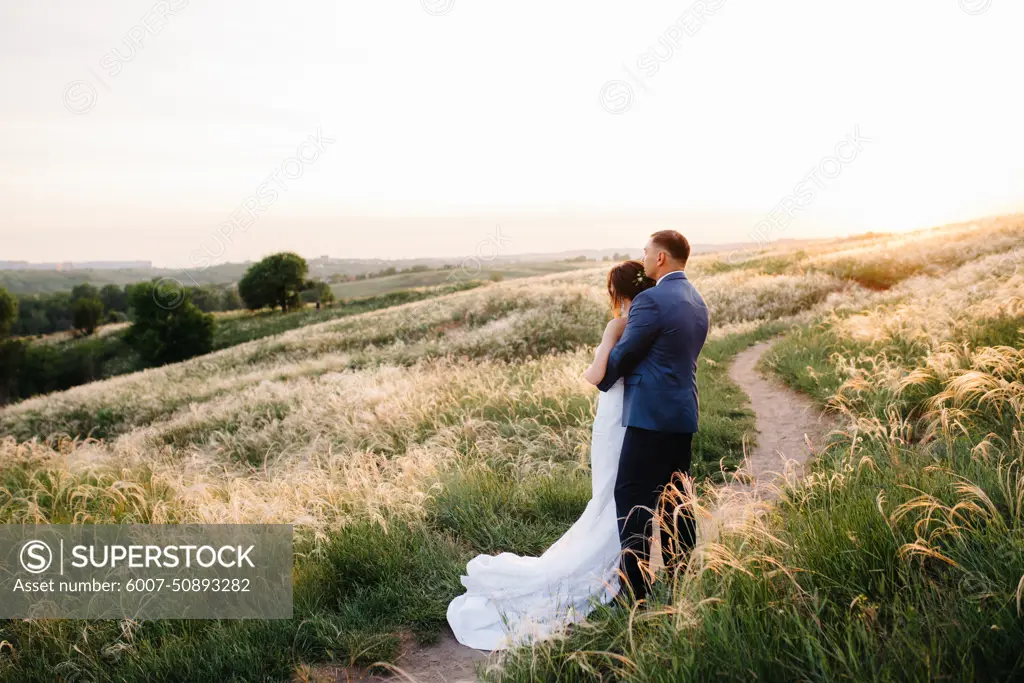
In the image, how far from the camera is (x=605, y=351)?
14.1ft

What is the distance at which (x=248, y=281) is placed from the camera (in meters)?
74.5

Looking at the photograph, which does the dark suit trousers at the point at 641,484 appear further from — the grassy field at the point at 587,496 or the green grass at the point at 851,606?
the green grass at the point at 851,606

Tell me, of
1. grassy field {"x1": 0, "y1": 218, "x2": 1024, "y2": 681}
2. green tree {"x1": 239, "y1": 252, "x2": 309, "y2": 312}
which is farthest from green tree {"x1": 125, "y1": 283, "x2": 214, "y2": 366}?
grassy field {"x1": 0, "y1": 218, "x2": 1024, "y2": 681}

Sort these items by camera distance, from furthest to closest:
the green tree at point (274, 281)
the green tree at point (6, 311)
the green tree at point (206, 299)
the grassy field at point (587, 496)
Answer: the green tree at point (206, 299)
the green tree at point (274, 281)
the green tree at point (6, 311)
the grassy field at point (587, 496)

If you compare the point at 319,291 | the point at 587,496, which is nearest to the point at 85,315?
the point at 319,291

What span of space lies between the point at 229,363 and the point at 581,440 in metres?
27.3

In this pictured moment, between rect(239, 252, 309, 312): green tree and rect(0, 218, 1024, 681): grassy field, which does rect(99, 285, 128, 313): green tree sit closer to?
rect(239, 252, 309, 312): green tree

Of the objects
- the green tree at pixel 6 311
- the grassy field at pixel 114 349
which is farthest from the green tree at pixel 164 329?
the green tree at pixel 6 311

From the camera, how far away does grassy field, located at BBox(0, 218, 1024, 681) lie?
2.74 metres

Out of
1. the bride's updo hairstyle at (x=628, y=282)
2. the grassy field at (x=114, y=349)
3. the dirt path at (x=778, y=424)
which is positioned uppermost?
the bride's updo hairstyle at (x=628, y=282)

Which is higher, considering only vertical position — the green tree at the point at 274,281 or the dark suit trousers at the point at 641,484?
the green tree at the point at 274,281

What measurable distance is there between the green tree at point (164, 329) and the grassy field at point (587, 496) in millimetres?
49630

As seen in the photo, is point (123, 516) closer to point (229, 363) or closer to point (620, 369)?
point (620, 369)

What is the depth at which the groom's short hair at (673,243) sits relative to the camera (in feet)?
14.0
